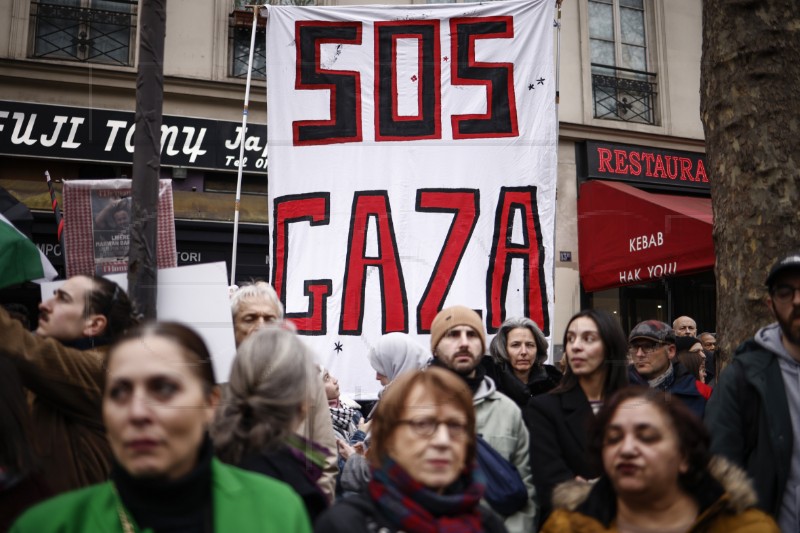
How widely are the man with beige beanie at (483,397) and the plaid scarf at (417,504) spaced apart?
36.9 inches

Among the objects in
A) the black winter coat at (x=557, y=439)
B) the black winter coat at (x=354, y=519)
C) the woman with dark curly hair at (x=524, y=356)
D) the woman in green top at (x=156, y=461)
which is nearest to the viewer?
the woman in green top at (x=156, y=461)

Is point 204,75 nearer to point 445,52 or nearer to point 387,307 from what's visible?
point 445,52

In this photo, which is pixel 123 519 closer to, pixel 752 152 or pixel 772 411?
pixel 772 411

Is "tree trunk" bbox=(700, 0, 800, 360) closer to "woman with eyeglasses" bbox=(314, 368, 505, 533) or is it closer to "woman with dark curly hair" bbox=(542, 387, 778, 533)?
"woman with dark curly hair" bbox=(542, 387, 778, 533)

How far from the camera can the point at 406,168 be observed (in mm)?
4957

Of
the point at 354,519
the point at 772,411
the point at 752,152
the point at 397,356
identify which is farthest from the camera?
the point at 752,152

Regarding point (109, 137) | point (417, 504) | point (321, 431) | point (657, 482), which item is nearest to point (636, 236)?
point (109, 137)

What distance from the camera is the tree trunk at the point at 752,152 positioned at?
12.0 ft

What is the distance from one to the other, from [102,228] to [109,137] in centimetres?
685

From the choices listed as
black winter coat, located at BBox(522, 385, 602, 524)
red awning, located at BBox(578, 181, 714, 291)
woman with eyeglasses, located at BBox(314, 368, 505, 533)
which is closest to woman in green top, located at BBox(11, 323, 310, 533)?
woman with eyeglasses, located at BBox(314, 368, 505, 533)

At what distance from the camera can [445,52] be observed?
5.31 meters

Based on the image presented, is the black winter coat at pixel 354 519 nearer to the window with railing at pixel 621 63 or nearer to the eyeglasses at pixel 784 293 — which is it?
the eyeglasses at pixel 784 293

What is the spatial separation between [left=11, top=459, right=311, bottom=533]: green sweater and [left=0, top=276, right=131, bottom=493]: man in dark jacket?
57 cm

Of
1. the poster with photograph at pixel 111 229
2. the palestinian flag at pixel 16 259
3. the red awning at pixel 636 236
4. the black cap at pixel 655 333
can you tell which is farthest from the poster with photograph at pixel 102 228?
the red awning at pixel 636 236
